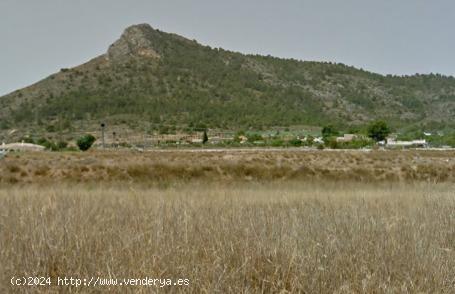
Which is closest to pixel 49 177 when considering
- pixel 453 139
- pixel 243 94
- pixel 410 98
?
pixel 453 139

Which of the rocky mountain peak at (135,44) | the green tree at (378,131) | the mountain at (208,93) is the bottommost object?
the green tree at (378,131)

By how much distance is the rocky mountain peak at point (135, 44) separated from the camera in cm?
11375

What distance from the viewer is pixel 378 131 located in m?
101

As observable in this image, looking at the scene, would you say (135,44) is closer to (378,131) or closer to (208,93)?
(208,93)

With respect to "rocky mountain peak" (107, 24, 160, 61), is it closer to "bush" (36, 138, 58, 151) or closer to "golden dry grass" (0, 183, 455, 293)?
"bush" (36, 138, 58, 151)

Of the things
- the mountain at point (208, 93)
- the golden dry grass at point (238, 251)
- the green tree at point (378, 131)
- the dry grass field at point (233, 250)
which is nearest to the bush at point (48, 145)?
the mountain at point (208, 93)

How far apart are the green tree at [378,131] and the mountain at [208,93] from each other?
1663 centimetres

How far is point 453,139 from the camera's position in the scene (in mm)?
88562

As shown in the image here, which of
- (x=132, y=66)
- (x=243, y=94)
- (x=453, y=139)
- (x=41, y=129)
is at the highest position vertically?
(x=132, y=66)

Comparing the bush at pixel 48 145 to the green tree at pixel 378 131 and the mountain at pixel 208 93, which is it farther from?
the green tree at pixel 378 131

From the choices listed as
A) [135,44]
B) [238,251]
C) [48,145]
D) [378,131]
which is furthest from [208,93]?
[238,251]

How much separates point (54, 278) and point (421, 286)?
9.12ft

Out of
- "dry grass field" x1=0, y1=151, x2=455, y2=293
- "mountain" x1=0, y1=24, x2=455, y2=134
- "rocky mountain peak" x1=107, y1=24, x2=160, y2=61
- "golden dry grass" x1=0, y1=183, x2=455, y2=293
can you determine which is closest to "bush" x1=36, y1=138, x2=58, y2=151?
"mountain" x1=0, y1=24, x2=455, y2=134

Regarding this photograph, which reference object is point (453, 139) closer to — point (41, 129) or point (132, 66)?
point (132, 66)
